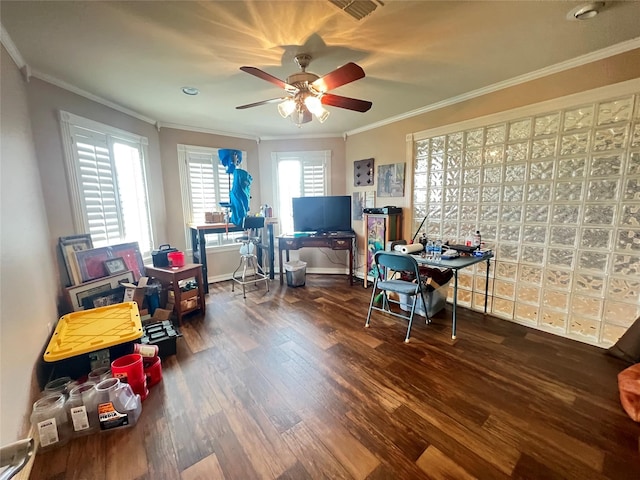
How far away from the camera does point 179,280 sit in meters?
2.99

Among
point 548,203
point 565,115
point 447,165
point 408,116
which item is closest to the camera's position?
point 565,115

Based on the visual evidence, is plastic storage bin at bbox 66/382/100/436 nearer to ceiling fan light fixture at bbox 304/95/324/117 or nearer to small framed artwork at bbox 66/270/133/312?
small framed artwork at bbox 66/270/133/312

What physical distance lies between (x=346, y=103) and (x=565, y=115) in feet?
6.65

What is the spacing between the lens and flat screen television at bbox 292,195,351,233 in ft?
14.2

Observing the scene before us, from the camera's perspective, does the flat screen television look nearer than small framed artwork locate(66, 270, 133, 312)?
No

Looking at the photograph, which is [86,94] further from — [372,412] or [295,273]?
[372,412]

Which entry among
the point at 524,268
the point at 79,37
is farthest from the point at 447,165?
the point at 79,37

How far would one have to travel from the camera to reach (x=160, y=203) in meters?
3.75

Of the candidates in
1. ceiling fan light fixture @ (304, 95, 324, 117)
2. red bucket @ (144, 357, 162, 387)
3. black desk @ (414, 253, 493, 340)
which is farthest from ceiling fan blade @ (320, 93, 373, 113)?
red bucket @ (144, 357, 162, 387)

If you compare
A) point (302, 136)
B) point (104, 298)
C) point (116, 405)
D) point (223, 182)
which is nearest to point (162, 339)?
point (116, 405)

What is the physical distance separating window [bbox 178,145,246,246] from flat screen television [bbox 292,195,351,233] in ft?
3.95

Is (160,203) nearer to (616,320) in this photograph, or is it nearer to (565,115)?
(565,115)

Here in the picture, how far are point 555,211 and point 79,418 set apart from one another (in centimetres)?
405

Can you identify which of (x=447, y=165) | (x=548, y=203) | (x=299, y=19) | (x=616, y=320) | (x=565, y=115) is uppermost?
(x=299, y=19)
